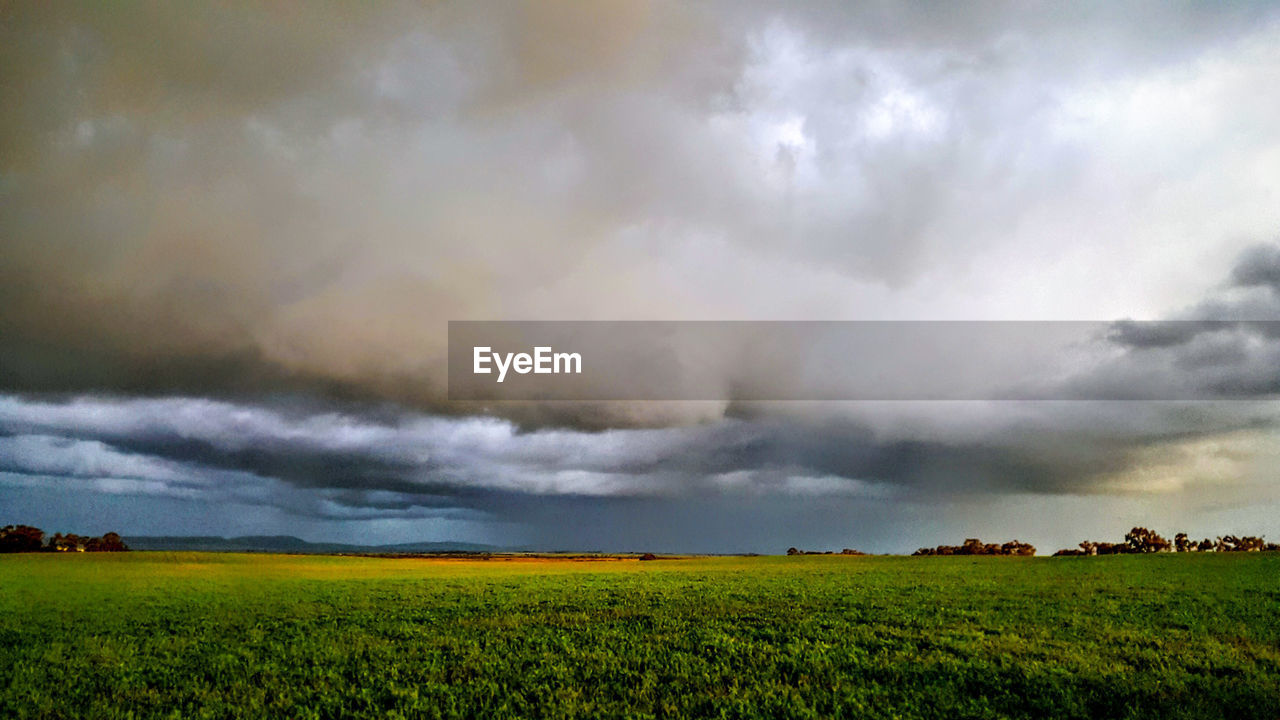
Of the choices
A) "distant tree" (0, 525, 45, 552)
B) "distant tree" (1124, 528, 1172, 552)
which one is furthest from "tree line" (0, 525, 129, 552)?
"distant tree" (1124, 528, 1172, 552)

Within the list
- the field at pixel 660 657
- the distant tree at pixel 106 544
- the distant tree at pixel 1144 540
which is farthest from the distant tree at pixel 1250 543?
the distant tree at pixel 106 544

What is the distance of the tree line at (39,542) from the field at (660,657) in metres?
106

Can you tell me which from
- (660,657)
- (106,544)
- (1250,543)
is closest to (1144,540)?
(1250,543)

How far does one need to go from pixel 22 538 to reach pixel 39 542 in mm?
2501

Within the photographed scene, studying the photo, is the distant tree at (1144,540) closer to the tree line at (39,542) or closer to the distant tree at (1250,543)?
the distant tree at (1250,543)

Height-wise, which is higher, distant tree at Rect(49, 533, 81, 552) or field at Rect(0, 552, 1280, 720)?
field at Rect(0, 552, 1280, 720)

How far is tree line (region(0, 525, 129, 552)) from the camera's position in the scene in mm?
113312

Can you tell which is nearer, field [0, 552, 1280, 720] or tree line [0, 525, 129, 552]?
field [0, 552, 1280, 720]

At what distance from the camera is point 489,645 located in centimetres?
2011

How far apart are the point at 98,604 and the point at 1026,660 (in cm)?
4493

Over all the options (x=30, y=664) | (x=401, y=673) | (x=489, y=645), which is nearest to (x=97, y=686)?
(x=30, y=664)

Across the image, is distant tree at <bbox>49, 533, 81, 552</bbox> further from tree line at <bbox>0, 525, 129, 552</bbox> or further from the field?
the field

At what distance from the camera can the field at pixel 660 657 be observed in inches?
549

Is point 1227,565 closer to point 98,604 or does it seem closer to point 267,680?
point 267,680
